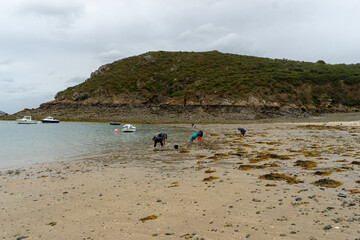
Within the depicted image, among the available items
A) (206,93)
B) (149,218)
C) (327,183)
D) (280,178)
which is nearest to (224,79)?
(206,93)

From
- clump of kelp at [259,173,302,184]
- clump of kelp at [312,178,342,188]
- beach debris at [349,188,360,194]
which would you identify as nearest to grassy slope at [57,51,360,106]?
clump of kelp at [259,173,302,184]

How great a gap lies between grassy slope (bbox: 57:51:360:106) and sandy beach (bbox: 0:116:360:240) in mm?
62738

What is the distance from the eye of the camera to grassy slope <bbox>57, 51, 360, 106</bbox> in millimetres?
73562

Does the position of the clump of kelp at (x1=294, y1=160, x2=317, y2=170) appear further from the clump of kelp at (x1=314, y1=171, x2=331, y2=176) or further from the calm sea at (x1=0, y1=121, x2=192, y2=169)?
the calm sea at (x1=0, y1=121, x2=192, y2=169)

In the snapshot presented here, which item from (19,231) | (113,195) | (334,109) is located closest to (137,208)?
(113,195)

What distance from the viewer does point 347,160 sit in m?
12.6

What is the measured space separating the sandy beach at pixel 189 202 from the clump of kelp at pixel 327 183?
34 mm

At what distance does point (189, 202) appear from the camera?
7594mm

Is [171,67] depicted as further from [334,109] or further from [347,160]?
[347,160]

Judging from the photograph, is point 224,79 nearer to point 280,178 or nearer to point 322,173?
point 322,173

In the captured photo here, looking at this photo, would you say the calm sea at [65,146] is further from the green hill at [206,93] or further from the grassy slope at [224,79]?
the grassy slope at [224,79]

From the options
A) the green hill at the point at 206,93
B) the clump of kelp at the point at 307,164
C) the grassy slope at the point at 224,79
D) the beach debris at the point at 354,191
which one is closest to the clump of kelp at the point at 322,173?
the clump of kelp at the point at 307,164

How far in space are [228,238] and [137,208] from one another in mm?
3261

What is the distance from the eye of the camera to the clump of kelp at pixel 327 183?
27.4 ft
